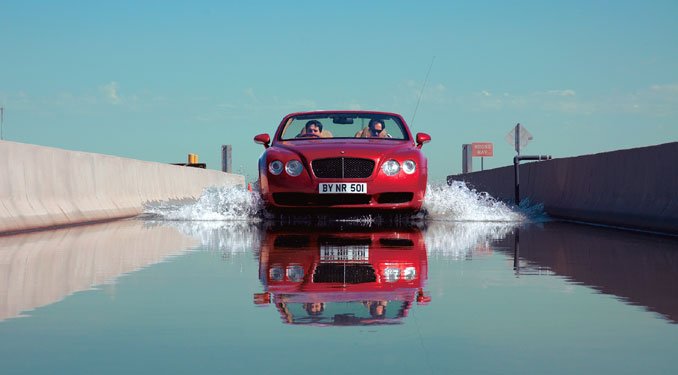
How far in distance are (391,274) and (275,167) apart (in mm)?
6661

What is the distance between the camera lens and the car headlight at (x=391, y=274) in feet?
25.2

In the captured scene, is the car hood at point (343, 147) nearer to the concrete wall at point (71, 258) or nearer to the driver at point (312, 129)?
the driver at point (312, 129)

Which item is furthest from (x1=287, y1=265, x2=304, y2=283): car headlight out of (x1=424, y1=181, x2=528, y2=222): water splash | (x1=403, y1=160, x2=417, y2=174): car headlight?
Answer: (x1=424, y1=181, x2=528, y2=222): water splash

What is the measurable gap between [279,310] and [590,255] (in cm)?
487

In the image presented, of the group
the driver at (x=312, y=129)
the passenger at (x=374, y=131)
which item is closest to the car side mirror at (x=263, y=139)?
the driver at (x=312, y=129)

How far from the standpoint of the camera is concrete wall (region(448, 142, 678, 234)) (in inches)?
535

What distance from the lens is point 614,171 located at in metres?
15.9

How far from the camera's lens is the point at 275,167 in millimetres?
14531

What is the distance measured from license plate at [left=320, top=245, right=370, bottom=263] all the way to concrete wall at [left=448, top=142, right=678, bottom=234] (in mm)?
4536

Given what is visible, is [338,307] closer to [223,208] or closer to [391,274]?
[391,274]

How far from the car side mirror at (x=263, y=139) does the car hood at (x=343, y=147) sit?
52cm

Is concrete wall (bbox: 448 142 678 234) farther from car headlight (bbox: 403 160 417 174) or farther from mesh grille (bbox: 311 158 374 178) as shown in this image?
mesh grille (bbox: 311 158 374 178)

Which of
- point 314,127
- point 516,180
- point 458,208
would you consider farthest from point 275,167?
point 516,180

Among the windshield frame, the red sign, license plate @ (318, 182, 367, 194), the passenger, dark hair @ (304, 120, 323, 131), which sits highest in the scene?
the red sign
